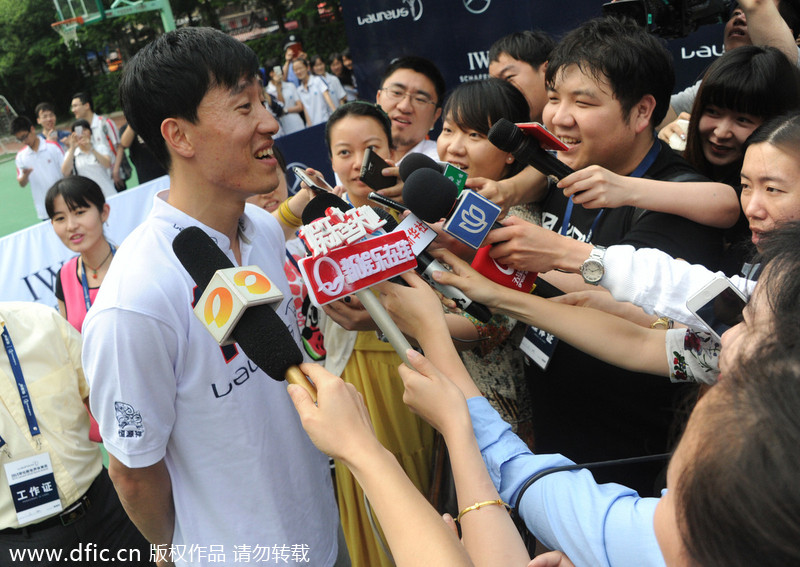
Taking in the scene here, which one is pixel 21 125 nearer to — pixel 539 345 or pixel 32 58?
pixel 539 345

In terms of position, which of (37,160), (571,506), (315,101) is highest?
(571,506)

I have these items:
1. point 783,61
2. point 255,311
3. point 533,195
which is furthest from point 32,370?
point 783,61

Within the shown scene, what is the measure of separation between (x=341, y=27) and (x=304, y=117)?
1304cm

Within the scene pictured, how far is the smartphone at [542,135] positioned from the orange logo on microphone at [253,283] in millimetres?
845

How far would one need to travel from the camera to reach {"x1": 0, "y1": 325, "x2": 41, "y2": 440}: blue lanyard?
2.27 m

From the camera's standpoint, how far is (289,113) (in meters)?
10.4

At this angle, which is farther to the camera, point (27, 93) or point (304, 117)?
point (27, 93)

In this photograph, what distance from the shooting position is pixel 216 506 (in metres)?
1.69

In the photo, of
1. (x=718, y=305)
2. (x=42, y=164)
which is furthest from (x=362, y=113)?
(x=42, y=164)

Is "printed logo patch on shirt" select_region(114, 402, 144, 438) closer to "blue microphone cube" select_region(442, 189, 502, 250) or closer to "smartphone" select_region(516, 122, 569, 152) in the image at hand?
"blue microphone cube" select_region(442, 189, 502, 250)

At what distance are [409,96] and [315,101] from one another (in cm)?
717

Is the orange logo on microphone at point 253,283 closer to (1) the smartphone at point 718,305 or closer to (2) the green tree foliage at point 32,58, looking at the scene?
(1) the smartphone at point 718,305

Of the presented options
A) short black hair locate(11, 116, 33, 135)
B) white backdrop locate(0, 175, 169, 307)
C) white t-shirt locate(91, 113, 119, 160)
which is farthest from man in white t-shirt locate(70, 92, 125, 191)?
white backdrop locate(0, 175, 169, 307)

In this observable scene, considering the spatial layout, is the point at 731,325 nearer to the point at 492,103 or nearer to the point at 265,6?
the point at 492,103
